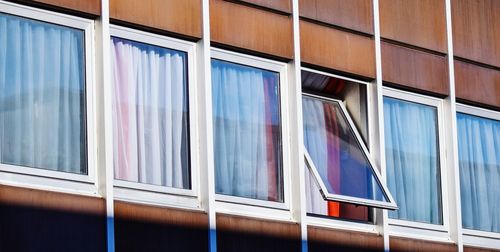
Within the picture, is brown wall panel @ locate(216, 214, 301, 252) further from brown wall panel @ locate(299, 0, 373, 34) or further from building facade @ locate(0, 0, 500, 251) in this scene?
brown wall panel @ locate(299, 0, 373, 34)

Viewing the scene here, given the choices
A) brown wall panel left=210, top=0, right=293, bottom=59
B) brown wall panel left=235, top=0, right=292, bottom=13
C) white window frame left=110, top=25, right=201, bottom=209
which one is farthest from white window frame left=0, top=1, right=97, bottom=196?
brown wall panel left=235, top=0, right=292, bottom=13

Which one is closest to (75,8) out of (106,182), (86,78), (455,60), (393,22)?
(86,78)

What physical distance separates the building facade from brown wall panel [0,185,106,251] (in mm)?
12

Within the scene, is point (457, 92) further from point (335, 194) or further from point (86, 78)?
point (86, 78)

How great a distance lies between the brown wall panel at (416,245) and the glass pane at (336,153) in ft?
1.39

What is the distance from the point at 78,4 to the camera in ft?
35.9

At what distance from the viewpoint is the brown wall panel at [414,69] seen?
45.1ft

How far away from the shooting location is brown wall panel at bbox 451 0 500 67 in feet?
47.8

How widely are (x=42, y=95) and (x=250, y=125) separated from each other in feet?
7.41

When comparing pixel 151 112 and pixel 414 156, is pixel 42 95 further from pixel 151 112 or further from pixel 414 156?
pixel 414 156

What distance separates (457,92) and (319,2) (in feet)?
6.81

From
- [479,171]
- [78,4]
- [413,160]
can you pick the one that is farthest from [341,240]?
[78,4]

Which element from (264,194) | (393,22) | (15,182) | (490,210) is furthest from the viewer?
(490,210)

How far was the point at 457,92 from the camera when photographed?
568 inches
